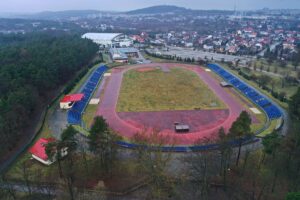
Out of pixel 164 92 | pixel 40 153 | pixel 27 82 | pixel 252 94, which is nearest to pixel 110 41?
pixel 164 92

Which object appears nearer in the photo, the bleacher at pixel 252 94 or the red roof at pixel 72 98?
the bleacher at pixel 252 94

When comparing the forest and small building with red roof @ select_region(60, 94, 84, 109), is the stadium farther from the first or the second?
the forest

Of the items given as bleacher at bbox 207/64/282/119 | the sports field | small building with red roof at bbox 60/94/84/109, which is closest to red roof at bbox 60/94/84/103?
small building with red roof at bbox 60/94/84/109

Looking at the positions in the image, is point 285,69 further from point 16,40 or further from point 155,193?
point 16,40

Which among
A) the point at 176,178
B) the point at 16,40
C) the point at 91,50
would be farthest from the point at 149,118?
the point at 16,40

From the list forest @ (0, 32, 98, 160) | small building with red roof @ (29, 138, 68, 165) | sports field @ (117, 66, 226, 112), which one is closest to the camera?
small building with red roof @ (29, 138, 68, 165)

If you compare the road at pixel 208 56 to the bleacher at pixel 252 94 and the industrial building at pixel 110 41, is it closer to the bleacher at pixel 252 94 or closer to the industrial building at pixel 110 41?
the bleacher at pixel 252 94

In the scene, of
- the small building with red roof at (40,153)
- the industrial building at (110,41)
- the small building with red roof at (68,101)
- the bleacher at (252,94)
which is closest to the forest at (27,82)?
the small building with red roof at (40,153)
